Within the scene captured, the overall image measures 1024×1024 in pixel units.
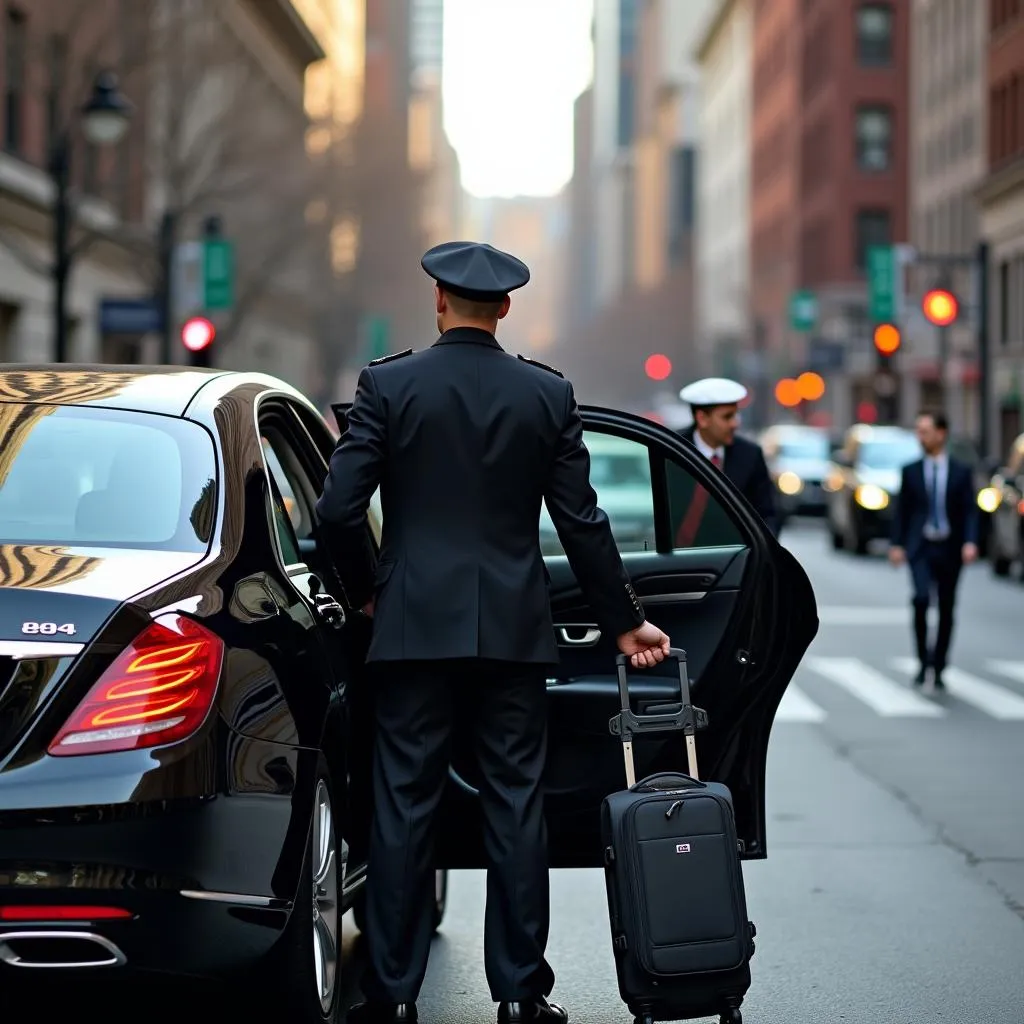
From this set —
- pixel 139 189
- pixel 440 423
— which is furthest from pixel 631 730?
pixel 139 189

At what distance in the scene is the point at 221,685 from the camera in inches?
179

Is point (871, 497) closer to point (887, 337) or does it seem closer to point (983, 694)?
point (887, 337)

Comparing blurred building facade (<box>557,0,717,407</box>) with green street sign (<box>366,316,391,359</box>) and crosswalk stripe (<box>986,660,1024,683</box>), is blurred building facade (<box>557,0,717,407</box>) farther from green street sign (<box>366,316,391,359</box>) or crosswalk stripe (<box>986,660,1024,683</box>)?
crosswalk stripe (<box>986,660,1024,683</box>)

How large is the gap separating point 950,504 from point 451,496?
34.8 feet

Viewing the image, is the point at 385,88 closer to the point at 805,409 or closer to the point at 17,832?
the point at 805,409

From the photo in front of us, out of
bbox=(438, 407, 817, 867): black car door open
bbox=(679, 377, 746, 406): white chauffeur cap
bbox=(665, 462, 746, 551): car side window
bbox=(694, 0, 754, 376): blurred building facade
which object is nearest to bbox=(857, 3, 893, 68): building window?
bbox=(694, 0, 754, 376): blurred building facade

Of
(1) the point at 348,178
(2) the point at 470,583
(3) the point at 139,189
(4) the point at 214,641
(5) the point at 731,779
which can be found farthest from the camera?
(1) the point at 348,178

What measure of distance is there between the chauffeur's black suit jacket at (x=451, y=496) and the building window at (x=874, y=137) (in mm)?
80682

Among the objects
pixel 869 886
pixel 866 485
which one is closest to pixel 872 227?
pixel 866 485

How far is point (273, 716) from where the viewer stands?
15.6ft

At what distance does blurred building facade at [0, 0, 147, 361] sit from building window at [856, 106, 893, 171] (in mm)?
47306

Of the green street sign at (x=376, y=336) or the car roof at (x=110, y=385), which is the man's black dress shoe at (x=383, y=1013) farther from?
the green street sign at (x=376, y=336)

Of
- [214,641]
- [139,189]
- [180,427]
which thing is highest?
[139,189]

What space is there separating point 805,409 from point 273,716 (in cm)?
8309
